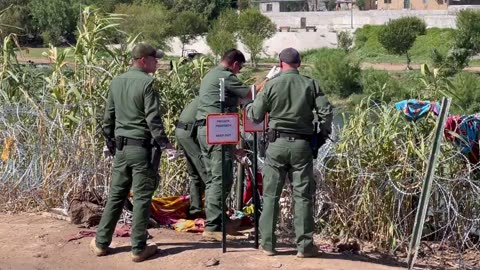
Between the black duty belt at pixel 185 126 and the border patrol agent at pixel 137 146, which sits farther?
the black duty belt at pixel 185 126

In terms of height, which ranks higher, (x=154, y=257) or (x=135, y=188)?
(x=135, y=188)

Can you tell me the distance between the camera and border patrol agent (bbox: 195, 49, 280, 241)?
27.2 ft

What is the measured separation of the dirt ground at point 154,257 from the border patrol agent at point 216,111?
27 cm

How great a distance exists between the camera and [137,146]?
25.1 feet

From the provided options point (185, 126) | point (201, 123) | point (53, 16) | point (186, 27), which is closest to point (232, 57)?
point (201, 123)

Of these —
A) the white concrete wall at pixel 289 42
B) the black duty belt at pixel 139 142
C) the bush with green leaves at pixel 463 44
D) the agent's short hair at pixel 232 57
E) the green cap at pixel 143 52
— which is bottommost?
the white concrete wall at pixel 289 42

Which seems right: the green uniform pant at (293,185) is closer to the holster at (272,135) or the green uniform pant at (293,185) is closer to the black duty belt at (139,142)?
the holster at (272,135)

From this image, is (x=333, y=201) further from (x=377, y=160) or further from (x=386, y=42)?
(x=386, y=42)

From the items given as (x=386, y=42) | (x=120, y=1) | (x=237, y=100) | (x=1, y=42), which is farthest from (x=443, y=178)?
(x=120, y=1)

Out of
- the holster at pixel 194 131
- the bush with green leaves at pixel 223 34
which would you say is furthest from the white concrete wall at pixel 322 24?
the holster at pixel 194 131

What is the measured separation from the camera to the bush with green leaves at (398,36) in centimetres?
5994

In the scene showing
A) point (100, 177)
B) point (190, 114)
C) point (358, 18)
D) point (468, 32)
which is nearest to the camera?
point (190, 114)

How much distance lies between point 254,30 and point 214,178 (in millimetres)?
58507

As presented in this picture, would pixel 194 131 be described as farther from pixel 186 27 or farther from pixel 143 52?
pixel 186 27
